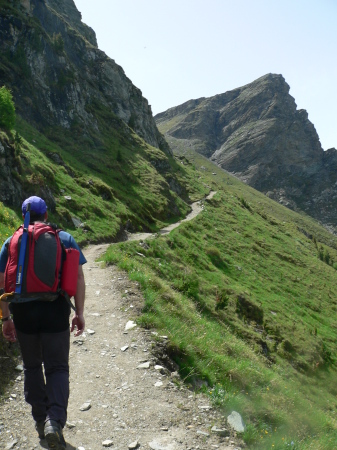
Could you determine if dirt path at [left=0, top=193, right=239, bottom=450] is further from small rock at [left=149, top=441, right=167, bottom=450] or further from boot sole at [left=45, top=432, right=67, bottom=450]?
boot sole at [left=45, top=432, right=67, bottom=450]

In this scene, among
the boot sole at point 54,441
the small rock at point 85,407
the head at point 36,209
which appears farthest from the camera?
the small rock at point 85,407

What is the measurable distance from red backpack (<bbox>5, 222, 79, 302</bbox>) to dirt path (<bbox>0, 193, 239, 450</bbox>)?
2691 millimetres

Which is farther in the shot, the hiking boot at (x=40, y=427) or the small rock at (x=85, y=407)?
the small rock at (x=85, y=407)

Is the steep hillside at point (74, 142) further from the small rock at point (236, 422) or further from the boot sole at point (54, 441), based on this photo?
the boot sole at point (54, 441)

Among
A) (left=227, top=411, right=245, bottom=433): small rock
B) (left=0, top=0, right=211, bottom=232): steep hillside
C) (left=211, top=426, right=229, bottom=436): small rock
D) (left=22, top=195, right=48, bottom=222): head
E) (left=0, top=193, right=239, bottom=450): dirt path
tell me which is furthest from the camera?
(left=0, top=0, right=211, bottom=232): steep hillside

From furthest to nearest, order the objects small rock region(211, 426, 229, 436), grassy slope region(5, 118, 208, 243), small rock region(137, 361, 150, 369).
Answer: grassy slope region(5, 118, 208, 243) → small rock region(137, 361, 150, 369) → small rock region(211, 426, 229, 436)

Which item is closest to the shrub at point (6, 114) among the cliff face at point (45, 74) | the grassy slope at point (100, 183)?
the grassy slope at point (100, 183)

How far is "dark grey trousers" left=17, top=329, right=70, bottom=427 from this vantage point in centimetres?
553

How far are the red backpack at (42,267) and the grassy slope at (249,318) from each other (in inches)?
182

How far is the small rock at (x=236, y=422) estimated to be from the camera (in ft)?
23.5

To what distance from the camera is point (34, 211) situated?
6062 millimetres

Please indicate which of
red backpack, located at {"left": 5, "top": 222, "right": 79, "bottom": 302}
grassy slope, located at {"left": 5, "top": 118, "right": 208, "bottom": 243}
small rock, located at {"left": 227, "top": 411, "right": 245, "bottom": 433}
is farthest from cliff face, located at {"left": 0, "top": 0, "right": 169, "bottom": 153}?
small rock, located at {"left": 227, "top": 411, "right": 245, "bottom": 433}

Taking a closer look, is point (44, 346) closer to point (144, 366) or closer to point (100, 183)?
point (144, 366)

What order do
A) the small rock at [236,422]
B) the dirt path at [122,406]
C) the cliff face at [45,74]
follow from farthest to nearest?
the cliff face at [45,74]
the small rock at [236,422]
the dirt path at [122,406]
